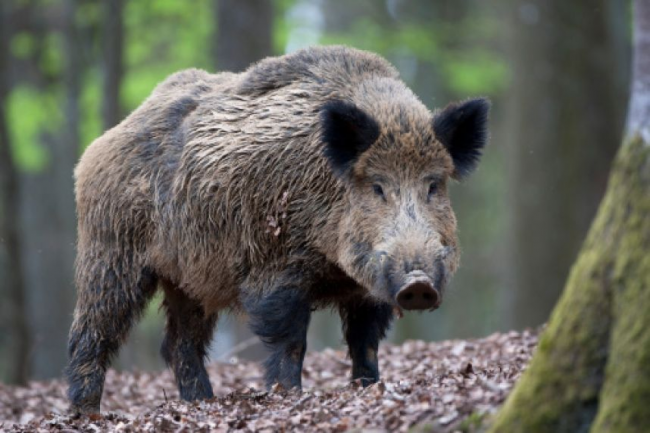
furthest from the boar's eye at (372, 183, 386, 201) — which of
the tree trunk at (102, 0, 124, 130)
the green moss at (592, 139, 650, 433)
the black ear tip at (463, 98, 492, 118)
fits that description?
the tree trunk at (102, 0, 124, 130)

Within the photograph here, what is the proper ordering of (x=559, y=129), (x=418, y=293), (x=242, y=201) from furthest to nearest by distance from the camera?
(x=559, y=129) → (x=242, y=201) → (x=418, y=293)

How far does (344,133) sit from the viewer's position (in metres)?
7.75

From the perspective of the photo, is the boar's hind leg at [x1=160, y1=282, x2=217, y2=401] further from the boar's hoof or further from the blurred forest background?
the boar's hoof

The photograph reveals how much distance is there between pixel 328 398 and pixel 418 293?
0.89 m

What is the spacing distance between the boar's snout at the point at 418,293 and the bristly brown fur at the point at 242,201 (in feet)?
1.14

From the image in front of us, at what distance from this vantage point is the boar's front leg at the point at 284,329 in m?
7.94

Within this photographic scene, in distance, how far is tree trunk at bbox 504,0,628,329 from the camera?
48.0 feet

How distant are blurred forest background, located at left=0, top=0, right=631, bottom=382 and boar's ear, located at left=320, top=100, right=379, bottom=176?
3.18 metres

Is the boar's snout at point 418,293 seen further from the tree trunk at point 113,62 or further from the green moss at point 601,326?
the tree trunk at point 113,62

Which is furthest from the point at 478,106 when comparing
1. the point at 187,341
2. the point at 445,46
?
the point at 445,46

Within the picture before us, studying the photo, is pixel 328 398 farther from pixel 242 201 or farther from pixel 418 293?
pixel 242 201

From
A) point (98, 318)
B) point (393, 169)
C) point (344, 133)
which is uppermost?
point (344, 133)

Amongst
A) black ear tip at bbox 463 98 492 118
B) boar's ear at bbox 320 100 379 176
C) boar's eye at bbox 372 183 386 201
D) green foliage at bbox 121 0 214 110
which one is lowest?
boar's eye at bbox 372 183 386 201

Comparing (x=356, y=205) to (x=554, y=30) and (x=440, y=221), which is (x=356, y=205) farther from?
(x=554, y=30)
